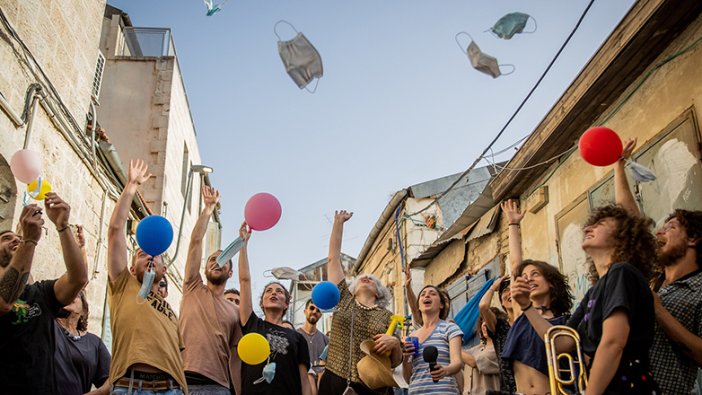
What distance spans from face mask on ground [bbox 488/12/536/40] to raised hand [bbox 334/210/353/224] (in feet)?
7.58

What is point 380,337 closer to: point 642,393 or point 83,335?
point 642,393

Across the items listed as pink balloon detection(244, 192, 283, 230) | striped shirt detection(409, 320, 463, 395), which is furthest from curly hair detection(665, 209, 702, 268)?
pink balloon detection(244, 192, 283, 230)

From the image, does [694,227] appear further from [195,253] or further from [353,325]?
[195,253]

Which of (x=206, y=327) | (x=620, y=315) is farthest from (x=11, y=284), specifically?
(x=620, y=315)

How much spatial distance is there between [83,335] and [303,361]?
177cm

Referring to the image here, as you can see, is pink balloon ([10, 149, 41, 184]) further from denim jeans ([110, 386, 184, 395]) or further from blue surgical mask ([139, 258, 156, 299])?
denim jeans ([110, 386, 184, 395])

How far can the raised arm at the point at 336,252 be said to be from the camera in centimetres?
453

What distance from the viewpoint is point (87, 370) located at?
14.0ft

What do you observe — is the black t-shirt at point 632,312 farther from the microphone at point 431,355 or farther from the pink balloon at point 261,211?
the pink balloon at point 261,211

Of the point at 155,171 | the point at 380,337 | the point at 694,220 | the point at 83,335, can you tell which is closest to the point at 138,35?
the point at 155,171

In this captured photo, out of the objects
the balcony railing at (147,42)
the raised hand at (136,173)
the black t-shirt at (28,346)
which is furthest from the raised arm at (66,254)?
the balcony railing at (147,42)

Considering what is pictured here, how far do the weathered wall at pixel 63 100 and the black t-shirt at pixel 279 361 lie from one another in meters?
3.18

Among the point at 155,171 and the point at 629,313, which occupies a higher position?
the point at 155,171

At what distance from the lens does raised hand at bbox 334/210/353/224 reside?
4.75 metres
